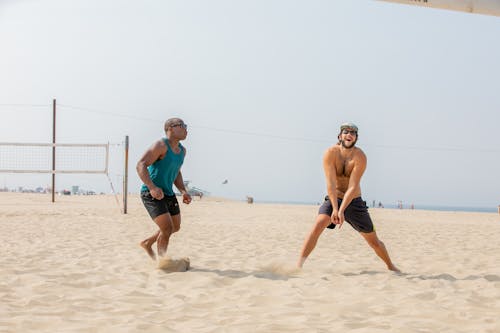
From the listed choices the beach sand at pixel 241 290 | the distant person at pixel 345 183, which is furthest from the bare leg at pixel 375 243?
the beach sand at pixel 241 290

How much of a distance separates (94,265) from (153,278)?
3.36ft

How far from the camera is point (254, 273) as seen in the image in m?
5.04

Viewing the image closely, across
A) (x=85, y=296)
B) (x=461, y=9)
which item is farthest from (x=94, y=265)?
(x=461, y=9)

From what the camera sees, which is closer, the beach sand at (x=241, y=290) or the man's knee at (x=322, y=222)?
the beach sand at (x=241, y=290)

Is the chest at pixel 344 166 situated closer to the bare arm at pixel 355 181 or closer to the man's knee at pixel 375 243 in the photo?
the bare arm at pixel 355 181

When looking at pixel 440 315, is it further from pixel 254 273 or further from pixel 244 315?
pixel 254 273

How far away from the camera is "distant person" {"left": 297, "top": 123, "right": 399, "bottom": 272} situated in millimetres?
4867

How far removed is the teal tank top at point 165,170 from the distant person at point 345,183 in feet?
4.68

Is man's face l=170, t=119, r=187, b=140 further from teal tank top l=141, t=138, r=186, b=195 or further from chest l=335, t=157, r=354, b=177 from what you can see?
chest l=335, t=157, r=354, b=177

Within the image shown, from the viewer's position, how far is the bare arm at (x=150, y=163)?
4.81 m

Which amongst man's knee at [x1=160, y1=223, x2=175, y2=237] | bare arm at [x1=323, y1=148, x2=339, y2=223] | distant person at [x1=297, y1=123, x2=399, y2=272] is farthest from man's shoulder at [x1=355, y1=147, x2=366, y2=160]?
man's knee at [x1=160, y1=223, x2=175, y2=237]

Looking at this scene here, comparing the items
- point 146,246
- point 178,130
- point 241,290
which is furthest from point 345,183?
point 146,246

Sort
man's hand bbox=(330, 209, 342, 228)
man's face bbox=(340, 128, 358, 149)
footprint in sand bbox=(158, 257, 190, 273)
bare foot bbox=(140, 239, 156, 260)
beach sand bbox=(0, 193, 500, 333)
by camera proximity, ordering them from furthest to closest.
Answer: bare foot bbox=(140, 239, 156, 260), footprint in sand bbox=(158, 257, 190, 273), man's face bbox=(340, 128, 358, 149), man's hand bbox=(330, 209, 342, 228), beach sand bbox=(0, 193, 500, 333)

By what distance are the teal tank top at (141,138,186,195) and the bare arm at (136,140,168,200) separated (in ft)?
0.24
